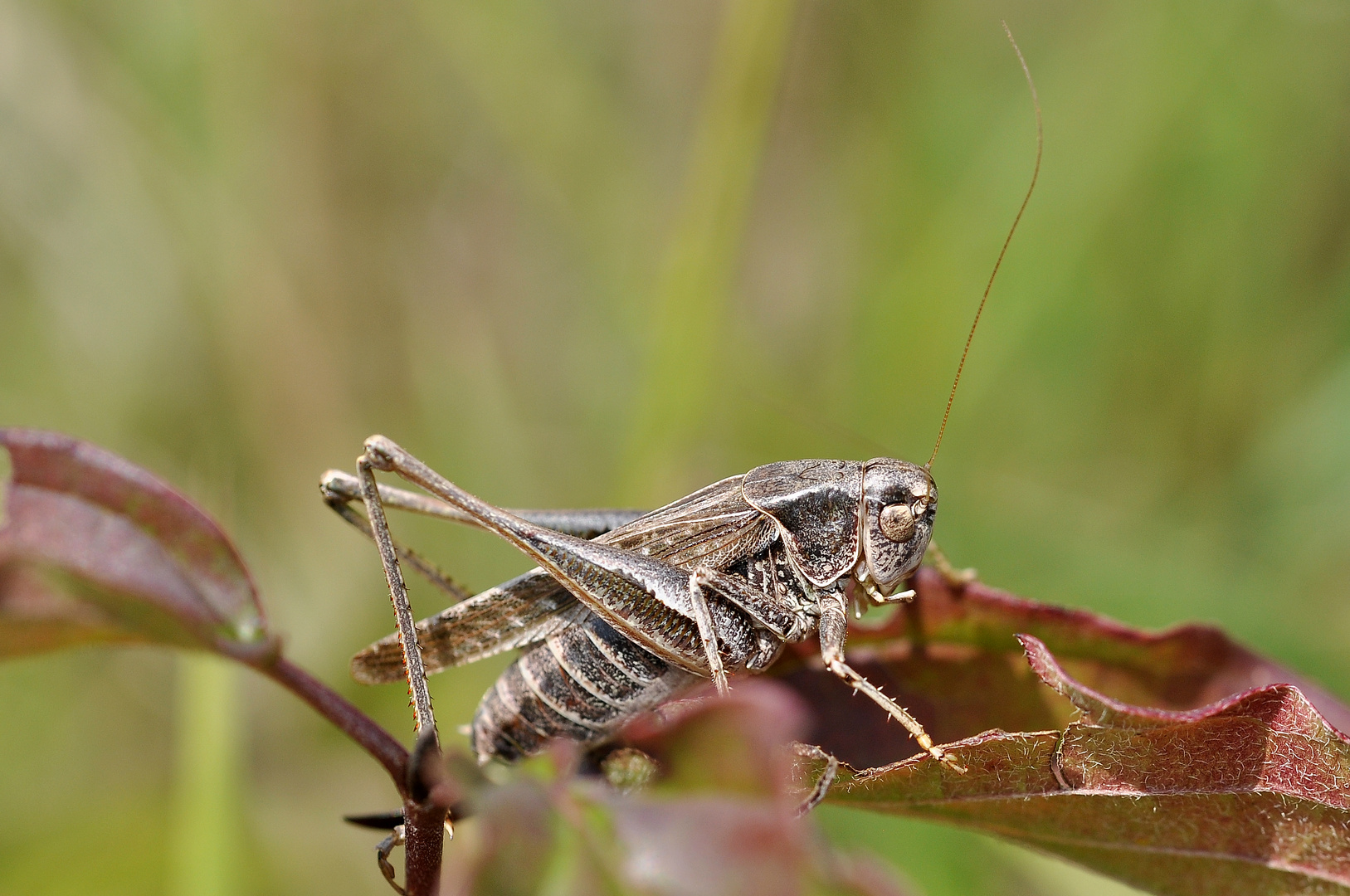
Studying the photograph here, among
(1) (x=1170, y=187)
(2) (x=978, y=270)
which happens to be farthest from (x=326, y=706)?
(1) (x=1170, y=187)

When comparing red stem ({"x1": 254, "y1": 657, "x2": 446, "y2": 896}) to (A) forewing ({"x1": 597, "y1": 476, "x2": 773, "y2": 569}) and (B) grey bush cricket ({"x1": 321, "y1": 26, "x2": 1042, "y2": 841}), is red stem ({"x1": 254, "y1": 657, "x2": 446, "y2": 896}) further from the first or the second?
(A) forewing ({"x1": 597, "y1": 476, "x2": 773, "y2": 569})

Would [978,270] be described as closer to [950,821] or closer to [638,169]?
[638,169]

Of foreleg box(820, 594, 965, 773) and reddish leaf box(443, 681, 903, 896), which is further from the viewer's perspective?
foreleg box(820, 594, 965, 773)

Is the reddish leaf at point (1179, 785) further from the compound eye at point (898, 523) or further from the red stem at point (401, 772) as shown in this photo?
the compound eye at point (898, 523)

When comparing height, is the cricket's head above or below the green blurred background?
below

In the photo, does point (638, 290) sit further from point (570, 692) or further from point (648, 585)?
point (570, 692)

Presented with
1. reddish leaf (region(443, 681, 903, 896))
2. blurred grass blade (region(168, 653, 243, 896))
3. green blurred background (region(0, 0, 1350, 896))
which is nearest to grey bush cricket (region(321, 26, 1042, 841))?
blurred grass blade (region(168, 653, 243, 896))
